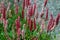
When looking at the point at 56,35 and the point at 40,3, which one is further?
the point at 40,3

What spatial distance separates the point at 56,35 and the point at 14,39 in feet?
2.45

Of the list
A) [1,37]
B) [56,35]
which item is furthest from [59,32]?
[1,37]

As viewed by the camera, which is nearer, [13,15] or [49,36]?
[49,36]

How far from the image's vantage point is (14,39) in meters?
2.99

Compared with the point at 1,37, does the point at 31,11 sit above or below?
above

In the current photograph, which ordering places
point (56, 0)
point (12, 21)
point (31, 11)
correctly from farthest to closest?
point (56, 0), point (12, 21), point (31, 11)

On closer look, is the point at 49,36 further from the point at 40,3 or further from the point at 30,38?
the point at 40,3

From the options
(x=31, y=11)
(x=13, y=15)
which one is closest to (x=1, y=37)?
(x=13, y=15)

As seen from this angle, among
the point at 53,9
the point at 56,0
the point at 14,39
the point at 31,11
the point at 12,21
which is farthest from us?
the point at 56,0

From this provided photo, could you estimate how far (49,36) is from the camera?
3.18m

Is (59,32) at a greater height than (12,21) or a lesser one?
lesser

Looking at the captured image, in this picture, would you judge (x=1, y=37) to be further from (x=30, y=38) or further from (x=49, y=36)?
(x=49, y=36)

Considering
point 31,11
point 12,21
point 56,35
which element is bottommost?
point 56,35

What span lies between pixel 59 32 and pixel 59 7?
72cm
